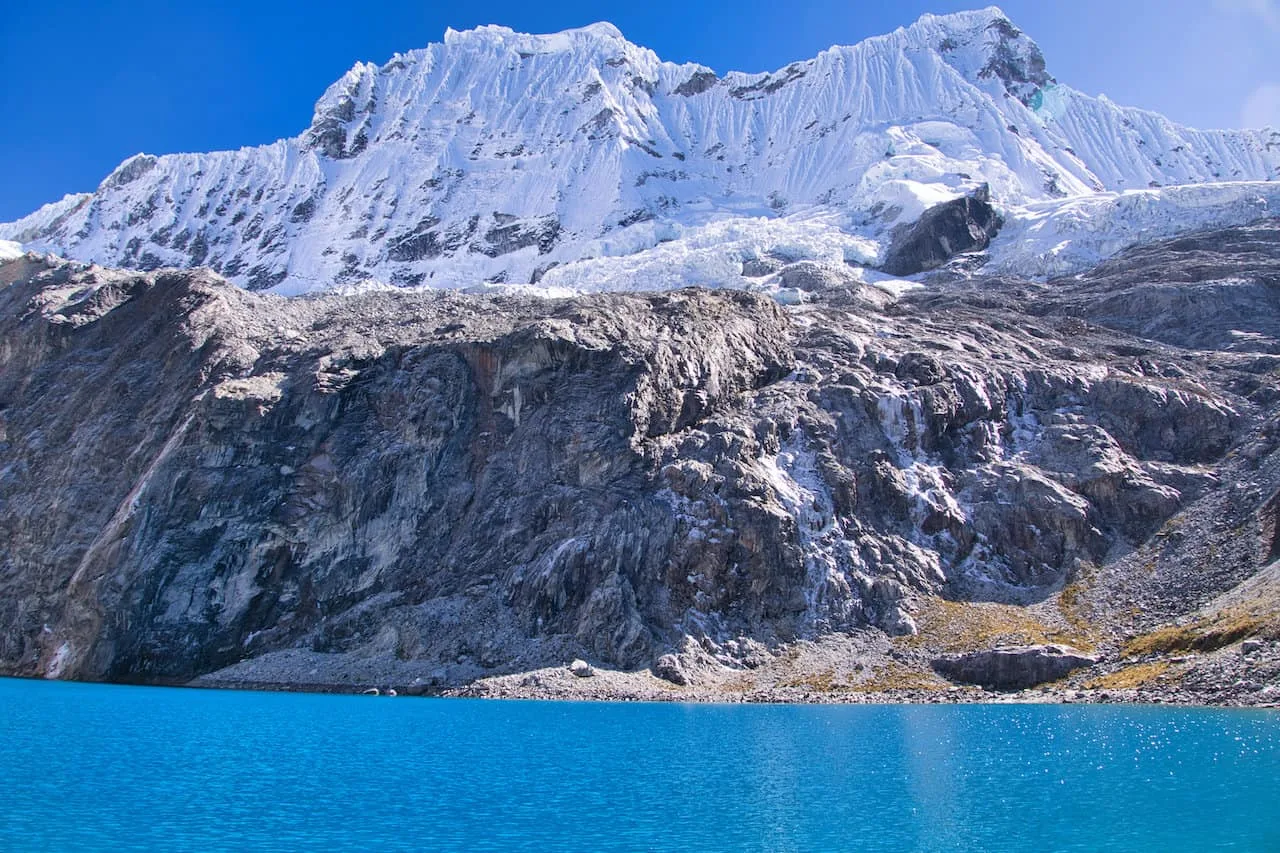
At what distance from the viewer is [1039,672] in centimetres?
6775

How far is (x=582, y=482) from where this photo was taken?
286ft

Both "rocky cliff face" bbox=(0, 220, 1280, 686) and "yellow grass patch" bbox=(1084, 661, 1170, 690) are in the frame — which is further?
"rocky cliff face" bbox=(0, 220, 1280, 686)

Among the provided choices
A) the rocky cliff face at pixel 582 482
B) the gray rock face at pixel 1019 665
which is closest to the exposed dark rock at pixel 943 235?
the rocky cliff face at pixel 582 482

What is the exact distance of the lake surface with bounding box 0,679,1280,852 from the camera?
27781mm

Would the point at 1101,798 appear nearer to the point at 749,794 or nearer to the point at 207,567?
the point at 749,794

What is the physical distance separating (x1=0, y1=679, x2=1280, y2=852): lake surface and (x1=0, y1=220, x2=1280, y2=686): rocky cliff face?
2119cm

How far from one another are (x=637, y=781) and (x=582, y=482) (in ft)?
168

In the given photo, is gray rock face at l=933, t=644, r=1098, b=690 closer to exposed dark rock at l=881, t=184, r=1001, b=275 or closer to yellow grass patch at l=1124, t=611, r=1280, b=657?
yellow grass patch at l=1124, t=611, r=1280, b=657

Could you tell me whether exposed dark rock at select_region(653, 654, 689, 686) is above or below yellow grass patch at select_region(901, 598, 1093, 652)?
below

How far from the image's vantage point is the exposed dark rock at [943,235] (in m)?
168

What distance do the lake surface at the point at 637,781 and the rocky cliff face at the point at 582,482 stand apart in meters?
21.2

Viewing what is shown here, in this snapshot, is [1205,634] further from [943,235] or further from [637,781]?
[943,235]

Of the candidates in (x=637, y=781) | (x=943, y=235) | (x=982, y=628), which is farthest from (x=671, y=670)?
(x=943, y=235)

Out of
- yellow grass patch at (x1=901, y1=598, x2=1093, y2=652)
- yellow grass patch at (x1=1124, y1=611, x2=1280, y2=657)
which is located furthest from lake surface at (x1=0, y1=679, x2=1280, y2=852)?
yellow grass patch at (x1=901, y1=598, x2=1093, y2=652)
